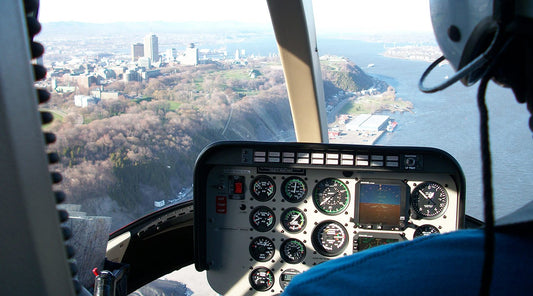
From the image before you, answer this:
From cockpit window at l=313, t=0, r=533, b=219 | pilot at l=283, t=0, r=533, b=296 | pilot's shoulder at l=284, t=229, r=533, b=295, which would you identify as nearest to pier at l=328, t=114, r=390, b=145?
cockpit window at l=313, t=0, r=533, b=219

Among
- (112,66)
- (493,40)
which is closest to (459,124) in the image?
(112,66)

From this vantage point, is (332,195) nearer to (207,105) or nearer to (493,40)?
(207,105)

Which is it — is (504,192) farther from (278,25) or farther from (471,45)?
(471,45)

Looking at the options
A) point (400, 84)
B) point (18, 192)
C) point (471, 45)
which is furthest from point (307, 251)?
point (18, 192)

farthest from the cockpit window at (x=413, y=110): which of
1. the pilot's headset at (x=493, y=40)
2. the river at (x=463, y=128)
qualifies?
the pilot's headset at (x=493, y=40)

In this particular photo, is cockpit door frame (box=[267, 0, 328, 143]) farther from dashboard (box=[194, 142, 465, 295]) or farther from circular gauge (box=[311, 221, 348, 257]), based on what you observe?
circular gauge (box=[311, 221, 348, 257])

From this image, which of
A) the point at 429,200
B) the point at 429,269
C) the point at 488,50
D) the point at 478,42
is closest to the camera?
the point at 429,269
